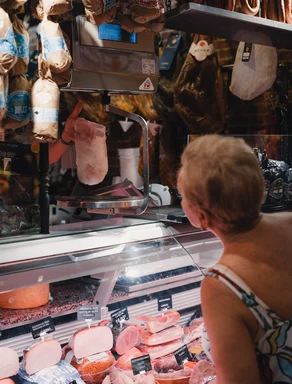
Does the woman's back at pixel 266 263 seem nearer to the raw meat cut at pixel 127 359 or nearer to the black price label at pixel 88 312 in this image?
the black price label at pixel 88 312

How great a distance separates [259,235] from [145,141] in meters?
1.52

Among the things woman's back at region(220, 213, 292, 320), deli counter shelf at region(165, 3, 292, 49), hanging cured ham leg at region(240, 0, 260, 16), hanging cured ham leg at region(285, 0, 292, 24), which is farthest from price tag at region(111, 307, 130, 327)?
hanging cured ham leg at region(285, 0, 292, 24)

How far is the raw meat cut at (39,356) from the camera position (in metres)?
2.25

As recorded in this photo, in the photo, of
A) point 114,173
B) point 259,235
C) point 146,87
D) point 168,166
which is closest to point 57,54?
point 146,87

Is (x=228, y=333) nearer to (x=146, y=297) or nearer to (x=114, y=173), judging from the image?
(x=146, y=297)

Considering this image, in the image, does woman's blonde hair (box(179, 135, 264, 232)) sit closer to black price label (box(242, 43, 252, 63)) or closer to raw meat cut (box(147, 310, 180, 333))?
raw meat cut (box(147, 310, 180, 333))

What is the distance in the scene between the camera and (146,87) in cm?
296

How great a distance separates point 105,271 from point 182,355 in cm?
63

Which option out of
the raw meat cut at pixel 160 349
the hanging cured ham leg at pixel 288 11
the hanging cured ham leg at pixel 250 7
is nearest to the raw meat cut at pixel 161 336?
the raw meat cut at pixel 160 349

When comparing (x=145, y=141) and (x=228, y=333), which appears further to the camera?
(x=145, y=141)

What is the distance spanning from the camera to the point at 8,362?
2164 mm

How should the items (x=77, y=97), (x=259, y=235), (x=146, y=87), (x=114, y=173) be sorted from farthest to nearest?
(x=114, y=173), (x=77, y=97), (x=146, y=87), (x=259, y=235)

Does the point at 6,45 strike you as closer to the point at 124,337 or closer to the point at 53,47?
the point at 53,47

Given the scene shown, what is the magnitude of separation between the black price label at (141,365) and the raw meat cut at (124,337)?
11 cm
